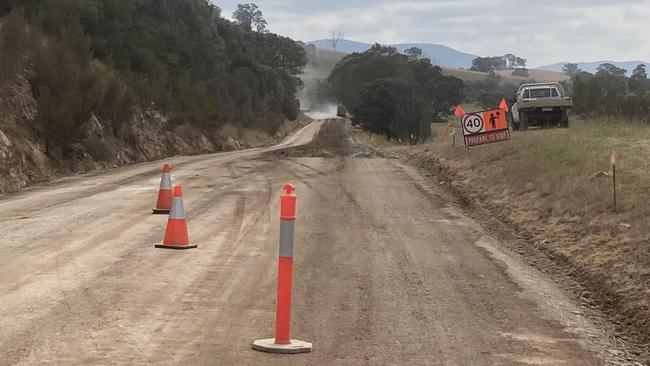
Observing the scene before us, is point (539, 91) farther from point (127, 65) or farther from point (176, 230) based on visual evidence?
point (176, 230)

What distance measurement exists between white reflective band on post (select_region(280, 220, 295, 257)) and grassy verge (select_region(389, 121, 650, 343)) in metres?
3.29

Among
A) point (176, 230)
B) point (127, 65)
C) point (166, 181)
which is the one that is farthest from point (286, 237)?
point (127, 65)

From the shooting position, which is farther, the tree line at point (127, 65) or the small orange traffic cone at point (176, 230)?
the tree line at point (127, 65)

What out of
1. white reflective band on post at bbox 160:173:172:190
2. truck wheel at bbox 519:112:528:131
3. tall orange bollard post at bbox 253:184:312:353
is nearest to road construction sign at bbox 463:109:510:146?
truck wheel at bbox 519:112:528:131

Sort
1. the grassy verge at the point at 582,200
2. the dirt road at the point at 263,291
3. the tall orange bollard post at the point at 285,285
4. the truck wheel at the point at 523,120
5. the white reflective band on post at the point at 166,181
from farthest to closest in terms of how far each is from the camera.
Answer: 1. the truck wheel at the point at 523,120
2. the white reflective band on post at the point at 166,181
3. the grassy verge at the point at 582,200
4. the dirt road at the point at 263,291
5. the tall orange bollard post at the point at 285,285

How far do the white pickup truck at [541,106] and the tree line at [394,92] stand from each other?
27120mm

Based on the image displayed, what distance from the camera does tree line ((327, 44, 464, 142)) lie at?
6619 cm

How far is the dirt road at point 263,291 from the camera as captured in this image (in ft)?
17.7

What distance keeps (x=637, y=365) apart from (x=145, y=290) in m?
4.48

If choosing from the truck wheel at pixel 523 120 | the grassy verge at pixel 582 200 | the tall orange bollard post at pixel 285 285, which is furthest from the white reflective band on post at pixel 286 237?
the truck wheel at pixel 523 120

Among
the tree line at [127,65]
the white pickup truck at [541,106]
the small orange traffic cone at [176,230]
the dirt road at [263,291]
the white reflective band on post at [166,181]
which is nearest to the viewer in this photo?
the dirt road at [263,291]

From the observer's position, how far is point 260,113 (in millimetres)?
70562

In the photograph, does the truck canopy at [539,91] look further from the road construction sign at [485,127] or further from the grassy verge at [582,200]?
the road construction sign at [485,127]

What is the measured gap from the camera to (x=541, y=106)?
27.0 metres
